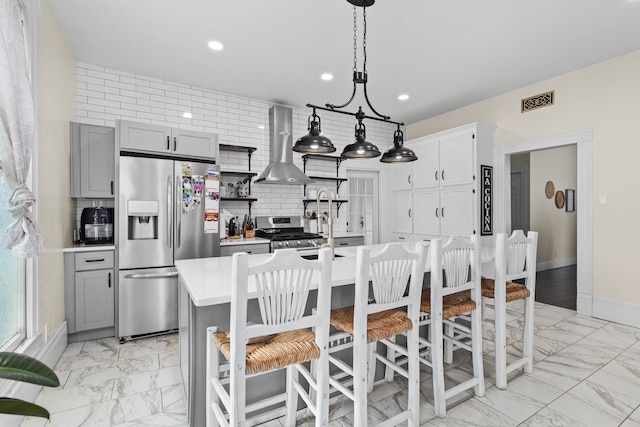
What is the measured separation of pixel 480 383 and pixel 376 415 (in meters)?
0.75

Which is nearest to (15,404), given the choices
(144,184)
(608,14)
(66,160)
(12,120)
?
(12,120)

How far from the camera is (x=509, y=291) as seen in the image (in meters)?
2.45

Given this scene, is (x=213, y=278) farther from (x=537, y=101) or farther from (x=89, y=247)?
(x=537, y=101)

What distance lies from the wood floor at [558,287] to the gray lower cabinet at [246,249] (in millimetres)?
3762

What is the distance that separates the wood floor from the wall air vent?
254 centimetres

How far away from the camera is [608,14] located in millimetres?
2723

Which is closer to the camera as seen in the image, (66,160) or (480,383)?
(480,383)

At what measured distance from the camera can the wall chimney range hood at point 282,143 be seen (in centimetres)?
447

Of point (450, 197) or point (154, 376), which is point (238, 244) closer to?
point (154, 376)

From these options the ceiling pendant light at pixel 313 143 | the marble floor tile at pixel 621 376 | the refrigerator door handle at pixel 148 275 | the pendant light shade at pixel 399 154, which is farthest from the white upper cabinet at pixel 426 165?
the refrigerator door handle at pixel 148 275

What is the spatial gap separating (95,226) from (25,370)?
9.47 feet

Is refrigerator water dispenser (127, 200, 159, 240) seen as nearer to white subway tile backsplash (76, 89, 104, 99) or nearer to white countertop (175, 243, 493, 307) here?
white countertop (175, 243, 493, 307)

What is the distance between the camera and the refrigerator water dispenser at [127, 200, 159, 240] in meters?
3.19

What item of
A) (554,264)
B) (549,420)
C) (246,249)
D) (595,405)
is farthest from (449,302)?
(554,264)
